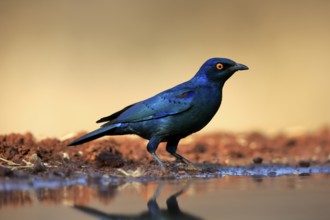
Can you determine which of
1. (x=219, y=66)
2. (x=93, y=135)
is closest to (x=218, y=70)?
(x=219, y=66)

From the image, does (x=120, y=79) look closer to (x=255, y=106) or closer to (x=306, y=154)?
(x=255, y=106)

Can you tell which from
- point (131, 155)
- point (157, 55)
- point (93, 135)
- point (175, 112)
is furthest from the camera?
point (157, 55)

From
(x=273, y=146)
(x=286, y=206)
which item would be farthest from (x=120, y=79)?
(x=286, y=206)

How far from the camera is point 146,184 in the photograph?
584 centimetres

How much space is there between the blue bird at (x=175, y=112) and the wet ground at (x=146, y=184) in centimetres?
29

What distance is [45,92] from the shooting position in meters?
13.8

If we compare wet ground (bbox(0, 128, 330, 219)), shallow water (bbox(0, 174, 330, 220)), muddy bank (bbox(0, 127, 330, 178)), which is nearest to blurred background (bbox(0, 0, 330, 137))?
muddy bank (bbox(0, 127, 330, 178))

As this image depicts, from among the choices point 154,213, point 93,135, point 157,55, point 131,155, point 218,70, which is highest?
point 157,55

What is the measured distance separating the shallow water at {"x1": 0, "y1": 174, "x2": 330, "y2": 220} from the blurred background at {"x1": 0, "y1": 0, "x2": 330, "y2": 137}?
759cm

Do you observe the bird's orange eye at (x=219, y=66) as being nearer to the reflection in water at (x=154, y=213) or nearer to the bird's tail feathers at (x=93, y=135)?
the bird's tail feathers at (x=93, y=135)

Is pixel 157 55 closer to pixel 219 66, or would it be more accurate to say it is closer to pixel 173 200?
pixel 219 66

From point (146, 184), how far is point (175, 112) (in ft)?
3.54

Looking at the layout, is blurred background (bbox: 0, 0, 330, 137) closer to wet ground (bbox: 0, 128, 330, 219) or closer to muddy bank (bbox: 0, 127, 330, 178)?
muddy bank (bbox: 0, 127, 330, 178)

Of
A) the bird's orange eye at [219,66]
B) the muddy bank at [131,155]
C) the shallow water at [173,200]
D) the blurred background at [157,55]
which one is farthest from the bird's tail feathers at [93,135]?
the blurred background at [157,55]
